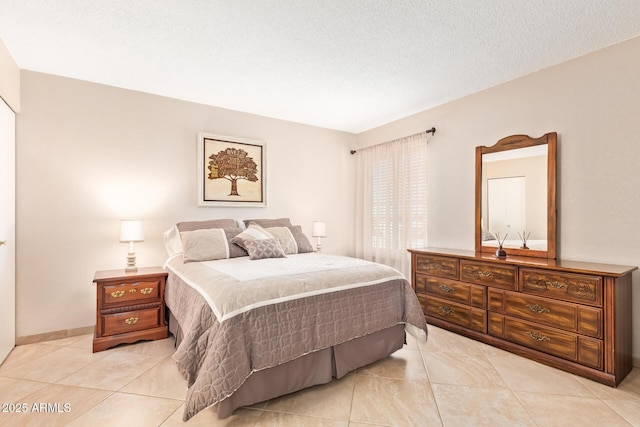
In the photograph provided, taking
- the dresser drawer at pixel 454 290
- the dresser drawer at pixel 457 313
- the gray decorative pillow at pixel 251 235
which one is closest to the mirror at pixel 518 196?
the dresser drawer at pixel 454 290

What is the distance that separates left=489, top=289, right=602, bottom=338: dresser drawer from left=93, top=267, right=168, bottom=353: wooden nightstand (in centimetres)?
311

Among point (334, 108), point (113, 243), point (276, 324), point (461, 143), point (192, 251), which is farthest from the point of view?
point (334, 108)

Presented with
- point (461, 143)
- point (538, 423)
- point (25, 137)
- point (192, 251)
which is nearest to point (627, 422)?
point (538, 423)

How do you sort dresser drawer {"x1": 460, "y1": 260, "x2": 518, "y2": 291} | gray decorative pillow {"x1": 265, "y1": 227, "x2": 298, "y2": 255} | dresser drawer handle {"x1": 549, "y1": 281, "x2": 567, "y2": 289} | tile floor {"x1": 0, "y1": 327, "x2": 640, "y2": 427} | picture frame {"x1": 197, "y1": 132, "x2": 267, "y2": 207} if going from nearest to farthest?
1. tile floor {"x1": 0, "y1": 327, "x2": 640, "y2": 427}
2. dresser drawer handle {"x1": 549, "y1": 281, "x2": 567, "y2": 289}
3. dresser drawer {"x1": 460, "y1": 260, "x2": 518, "y2": 291}
4. gray decorative pillow {"x1": 265, "y1": 227, "x2": 298, "y2": 255}
5. picture frame {"x1": 197, "y1": 132, "x2": 267, "y2": 207}

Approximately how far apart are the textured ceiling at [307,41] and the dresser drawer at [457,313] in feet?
7.40

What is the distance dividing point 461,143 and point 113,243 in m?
3.97

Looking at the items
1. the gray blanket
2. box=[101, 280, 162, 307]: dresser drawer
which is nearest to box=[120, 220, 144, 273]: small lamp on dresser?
box=[101, 280, 162, 307]: dresser drawer

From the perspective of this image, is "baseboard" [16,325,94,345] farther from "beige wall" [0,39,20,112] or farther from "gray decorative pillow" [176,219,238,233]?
"beige wall" [0,39,20,112]

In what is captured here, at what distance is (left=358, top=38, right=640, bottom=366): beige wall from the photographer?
2.39 metres

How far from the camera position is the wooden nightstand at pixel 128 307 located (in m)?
2.69

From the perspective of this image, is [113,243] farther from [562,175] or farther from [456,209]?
[562,175]

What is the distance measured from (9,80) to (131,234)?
1567mm

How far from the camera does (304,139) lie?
4.58 metres

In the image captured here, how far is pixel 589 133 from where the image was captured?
8.52 feet
